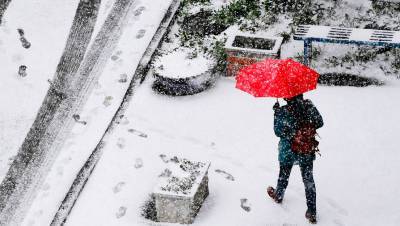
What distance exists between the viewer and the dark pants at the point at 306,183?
5539 millimetres

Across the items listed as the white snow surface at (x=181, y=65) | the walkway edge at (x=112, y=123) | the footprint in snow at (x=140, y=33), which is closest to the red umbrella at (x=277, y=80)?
the walkway edge at (x=112, y=123)

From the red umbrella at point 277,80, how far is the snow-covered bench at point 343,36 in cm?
281

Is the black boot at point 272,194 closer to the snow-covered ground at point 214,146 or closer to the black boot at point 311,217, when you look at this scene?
the snow-covered ground at point 214,146

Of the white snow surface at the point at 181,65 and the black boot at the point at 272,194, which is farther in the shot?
the white snow surface at the point at 181,65

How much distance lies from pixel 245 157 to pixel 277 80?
1961 millimetres

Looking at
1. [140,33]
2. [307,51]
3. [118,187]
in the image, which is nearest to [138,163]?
[118,187]

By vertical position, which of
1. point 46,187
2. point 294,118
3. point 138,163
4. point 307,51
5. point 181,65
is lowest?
point 46,187

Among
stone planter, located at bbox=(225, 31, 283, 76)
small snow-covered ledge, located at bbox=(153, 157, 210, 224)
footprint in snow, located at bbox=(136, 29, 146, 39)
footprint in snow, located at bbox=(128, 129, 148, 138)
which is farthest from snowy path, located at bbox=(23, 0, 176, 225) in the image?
stone planter, located at bbox=(225, 31, 283, 76)

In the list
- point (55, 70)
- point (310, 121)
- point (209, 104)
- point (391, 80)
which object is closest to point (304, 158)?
point (310, 121)

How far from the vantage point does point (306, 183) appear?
221 inches

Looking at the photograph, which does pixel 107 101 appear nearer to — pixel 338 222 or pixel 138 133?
pixel 138 133

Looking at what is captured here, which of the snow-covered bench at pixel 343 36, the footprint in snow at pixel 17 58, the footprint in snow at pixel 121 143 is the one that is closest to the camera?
the footprint in snow at pixel 121 143

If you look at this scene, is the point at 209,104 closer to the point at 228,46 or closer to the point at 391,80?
the point at 228,46

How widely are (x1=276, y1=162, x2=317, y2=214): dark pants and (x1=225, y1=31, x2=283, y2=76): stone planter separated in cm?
259
